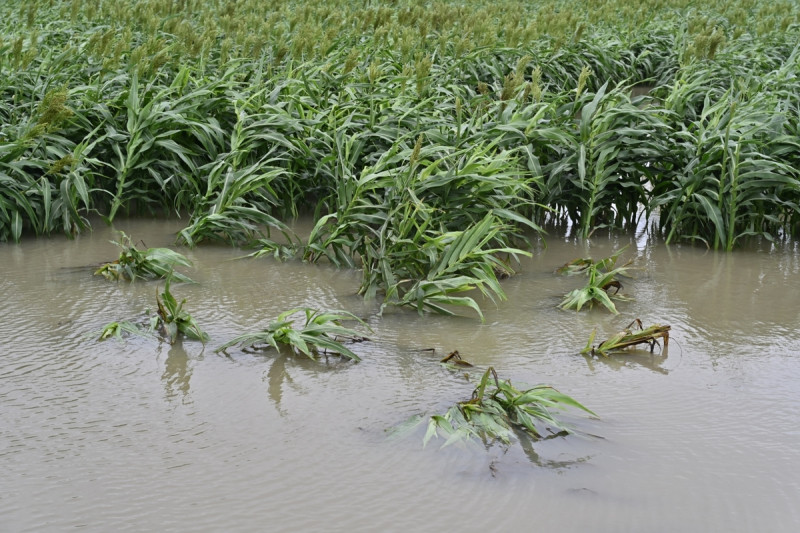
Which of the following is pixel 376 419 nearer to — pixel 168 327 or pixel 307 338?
pixel 307 338

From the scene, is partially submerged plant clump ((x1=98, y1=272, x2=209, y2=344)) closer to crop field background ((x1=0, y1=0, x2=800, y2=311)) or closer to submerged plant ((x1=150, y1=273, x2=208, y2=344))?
submerged plant ((x1=150, y1=273, x2=208, y2=344))

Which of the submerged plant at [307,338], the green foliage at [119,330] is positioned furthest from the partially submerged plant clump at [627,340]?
the green foliage at [119,330]

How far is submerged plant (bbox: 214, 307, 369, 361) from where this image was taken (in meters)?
3.92

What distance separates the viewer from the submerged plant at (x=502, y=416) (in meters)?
3.19

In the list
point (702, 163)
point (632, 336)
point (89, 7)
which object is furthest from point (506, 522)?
point (89, 7)

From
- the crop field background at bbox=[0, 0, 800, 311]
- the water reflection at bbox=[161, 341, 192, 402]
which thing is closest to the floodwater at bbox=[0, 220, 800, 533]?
the water reflection at bbox=[161, 341, 192, 402]

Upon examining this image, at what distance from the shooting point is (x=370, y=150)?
21.3 feet

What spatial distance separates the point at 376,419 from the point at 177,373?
883 mm

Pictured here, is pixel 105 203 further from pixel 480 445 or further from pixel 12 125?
pixel 480 445

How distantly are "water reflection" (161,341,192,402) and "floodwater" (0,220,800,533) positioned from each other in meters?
0.01

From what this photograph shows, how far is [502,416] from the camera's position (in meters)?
3.30

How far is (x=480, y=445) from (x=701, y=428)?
2.70 feet

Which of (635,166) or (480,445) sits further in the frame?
(635,166)

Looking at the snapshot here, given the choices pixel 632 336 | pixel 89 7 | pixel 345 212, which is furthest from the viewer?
pixel 89 7
